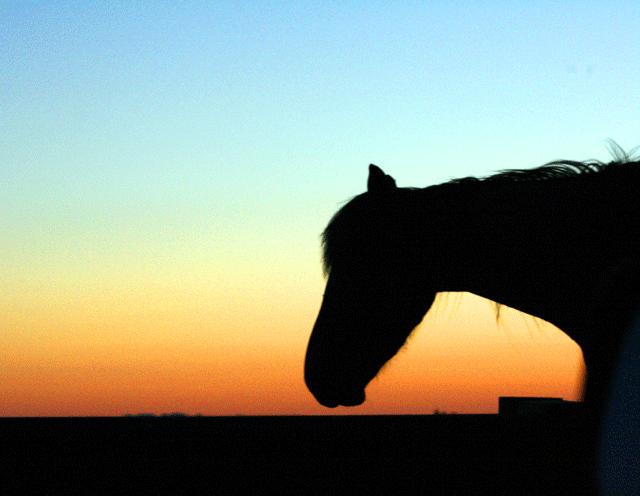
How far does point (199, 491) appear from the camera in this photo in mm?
2777

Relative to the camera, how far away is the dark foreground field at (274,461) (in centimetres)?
279

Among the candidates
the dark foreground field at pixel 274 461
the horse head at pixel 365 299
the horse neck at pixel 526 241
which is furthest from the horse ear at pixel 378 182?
the dark foreground field at pixel 274 461

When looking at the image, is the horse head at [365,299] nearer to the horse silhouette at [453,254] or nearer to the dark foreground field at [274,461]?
the horse silhouette at [453,254]

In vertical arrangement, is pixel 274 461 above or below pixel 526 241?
below

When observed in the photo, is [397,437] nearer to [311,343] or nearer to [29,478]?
[311,343]

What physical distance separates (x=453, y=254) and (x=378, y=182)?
0.42 m

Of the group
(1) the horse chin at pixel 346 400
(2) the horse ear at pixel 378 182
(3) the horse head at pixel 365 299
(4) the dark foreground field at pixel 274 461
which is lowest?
(4) the dark foreground field at pixel 274 461

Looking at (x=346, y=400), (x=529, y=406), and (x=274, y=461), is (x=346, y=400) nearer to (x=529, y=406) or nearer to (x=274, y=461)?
(x=274, y=461)

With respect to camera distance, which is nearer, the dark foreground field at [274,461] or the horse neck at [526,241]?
the dark foreground field at [274,461]

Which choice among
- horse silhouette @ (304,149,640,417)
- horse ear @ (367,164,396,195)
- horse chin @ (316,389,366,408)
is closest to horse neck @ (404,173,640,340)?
horse silhouette @ (304,149,640,417)

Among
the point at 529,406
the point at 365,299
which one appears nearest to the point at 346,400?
the point at 365,299

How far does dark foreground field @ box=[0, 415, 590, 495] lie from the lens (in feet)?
9.14


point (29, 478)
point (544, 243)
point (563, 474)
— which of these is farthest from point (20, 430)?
point (544, 243)

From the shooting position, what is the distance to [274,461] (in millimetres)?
2902
